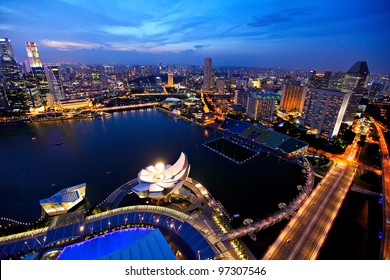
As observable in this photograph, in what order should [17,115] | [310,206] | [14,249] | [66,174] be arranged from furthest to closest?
[17,115], [66,174], [310,206], [14,249]

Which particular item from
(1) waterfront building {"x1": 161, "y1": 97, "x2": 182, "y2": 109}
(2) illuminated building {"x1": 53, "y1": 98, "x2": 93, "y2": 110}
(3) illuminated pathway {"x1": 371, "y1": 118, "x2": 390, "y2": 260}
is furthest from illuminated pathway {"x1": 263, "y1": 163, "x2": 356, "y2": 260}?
(2) illuminated building {"x1": 53, "y1": 98, "x2": 93, "y2": 110}

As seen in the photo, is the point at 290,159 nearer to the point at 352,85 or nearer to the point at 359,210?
the point at 359,210

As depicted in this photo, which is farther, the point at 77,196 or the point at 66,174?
the point at 66,174

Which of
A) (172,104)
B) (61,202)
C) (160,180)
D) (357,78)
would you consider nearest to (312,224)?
(160,180)

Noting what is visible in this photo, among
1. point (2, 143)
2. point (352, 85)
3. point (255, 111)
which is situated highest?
point (352, 85)

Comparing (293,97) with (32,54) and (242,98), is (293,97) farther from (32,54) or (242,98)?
(32,54)

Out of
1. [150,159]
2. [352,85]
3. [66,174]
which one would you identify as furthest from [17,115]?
[352,85]
